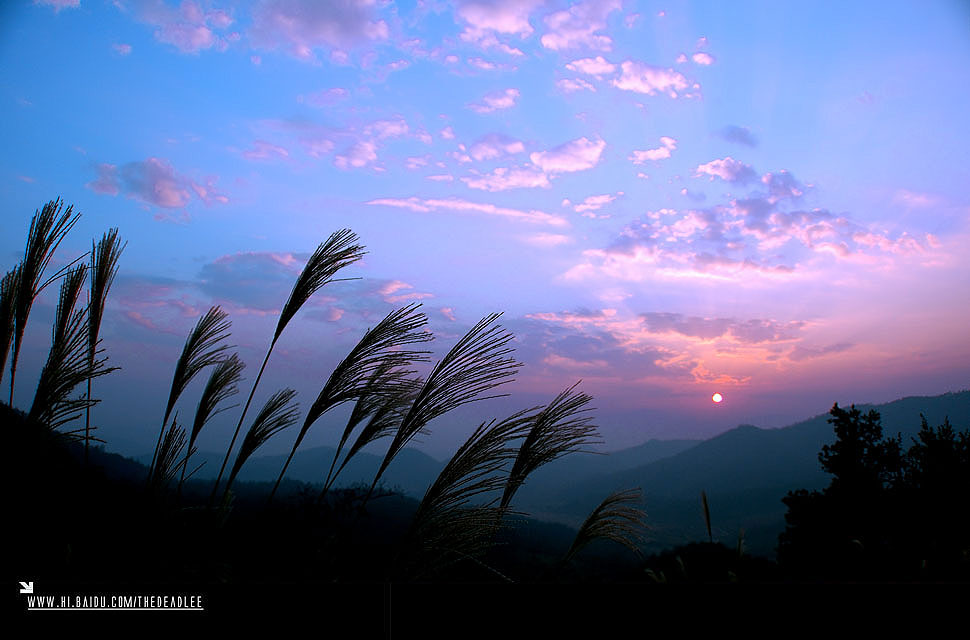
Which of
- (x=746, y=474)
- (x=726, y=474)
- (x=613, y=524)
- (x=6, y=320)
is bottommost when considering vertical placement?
(x=746, y=474)

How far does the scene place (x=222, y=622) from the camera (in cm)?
95

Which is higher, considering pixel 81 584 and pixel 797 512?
pixel 81 584

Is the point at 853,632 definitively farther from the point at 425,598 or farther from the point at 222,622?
the point at 222,622

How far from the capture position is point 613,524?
1930 mm

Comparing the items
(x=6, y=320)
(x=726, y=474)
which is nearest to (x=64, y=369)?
(x=6, y=320)

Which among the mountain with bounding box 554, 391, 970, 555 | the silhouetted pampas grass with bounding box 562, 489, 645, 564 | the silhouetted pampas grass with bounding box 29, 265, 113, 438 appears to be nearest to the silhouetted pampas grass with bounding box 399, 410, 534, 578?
the silhouetted pampas grass with bounding box 562, 489, 645, 564

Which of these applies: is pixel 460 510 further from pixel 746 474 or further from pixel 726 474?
pixel 746 474

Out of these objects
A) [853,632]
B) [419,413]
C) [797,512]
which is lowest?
[797,512]

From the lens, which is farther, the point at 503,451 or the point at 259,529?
the point at 259,529

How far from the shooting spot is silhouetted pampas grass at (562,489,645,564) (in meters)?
1.91

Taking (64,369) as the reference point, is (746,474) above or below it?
below

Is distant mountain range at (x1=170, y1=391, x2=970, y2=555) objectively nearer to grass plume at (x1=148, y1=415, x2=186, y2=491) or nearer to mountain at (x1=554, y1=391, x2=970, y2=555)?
mountain at (x1=554, y1=391, x2=970, y2=555)

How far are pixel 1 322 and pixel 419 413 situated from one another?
6.80 feet

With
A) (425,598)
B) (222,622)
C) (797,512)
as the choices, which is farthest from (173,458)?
(797,512)
